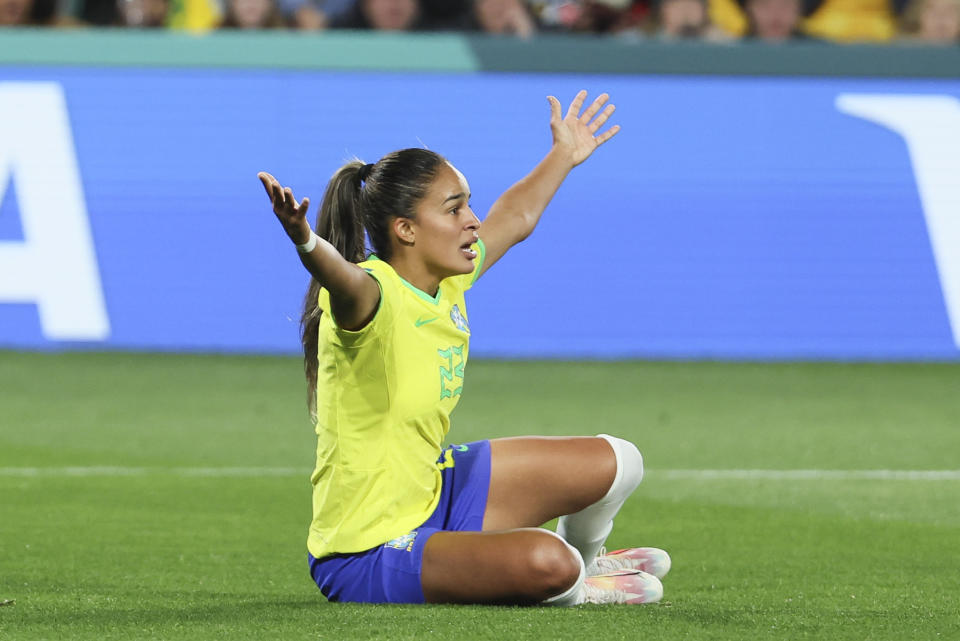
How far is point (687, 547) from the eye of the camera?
19.3 ft

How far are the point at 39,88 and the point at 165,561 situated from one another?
662 centimetres

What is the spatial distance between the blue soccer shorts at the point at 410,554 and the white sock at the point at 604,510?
0.97 ft

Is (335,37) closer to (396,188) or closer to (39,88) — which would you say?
(39,88)

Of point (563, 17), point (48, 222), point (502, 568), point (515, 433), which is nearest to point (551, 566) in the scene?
point (502, 568)

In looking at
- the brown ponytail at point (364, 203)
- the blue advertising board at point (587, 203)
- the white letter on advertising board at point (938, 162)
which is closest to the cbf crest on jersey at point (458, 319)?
the brown ponytail at point (364, 203)

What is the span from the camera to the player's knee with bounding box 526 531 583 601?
14.1 feet

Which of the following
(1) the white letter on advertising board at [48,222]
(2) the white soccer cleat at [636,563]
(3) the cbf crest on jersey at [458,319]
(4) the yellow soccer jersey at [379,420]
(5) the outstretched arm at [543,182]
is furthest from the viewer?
(1) the white letter on advertising board at [48,222]

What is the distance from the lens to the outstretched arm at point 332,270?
392cm

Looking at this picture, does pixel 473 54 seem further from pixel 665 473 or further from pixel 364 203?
pixel 364 203

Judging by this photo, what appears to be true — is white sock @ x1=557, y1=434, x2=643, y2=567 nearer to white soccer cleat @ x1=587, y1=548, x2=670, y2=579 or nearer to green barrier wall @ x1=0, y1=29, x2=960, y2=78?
white soccer cleat @ x1=587, y1=548, x2=670, y2=579

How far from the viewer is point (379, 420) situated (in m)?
4.43

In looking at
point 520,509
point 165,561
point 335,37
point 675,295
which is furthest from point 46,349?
point 520,509

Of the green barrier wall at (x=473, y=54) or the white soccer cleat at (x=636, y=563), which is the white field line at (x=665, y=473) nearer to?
the white soccer cleat at (x=636, y=563)

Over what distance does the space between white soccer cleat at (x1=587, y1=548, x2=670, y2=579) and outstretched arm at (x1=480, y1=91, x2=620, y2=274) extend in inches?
41.1
